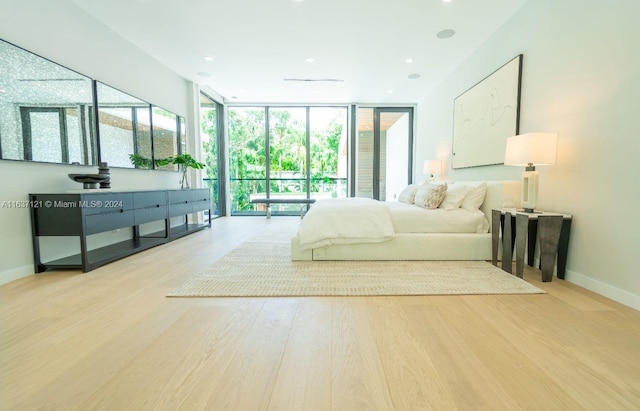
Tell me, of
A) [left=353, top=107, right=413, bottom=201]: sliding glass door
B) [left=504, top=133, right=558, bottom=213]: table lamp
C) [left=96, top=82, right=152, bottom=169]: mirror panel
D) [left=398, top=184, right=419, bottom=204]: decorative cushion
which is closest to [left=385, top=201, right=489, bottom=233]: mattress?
[left=504, top=133, right=558, bottom=213]: table lamp

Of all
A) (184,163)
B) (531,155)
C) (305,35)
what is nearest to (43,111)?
(184,163)

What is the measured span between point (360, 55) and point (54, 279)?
4.34 m

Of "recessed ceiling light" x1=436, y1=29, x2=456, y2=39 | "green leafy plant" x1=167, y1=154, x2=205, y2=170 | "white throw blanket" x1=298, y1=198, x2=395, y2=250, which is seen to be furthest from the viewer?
"green leafy plant" x1=167, y1=154, x2=205, y2=170

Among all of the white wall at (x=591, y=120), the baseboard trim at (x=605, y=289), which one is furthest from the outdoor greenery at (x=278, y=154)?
the baseboard trim at (x=605, y=289)

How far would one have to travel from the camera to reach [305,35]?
3434mm

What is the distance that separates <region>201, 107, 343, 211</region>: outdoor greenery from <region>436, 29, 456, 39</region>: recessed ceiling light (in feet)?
10.9

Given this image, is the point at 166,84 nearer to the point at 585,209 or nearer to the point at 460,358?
the point at 460,358

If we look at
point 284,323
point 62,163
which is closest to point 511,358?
point 284,323

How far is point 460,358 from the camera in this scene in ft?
4.21

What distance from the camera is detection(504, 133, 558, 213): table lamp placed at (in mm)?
2283

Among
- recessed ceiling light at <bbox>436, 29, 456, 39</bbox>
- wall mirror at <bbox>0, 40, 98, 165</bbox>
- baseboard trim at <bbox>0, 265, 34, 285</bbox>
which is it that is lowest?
baseboard trim at <bbox>0, 265, 34, 285</bbox>

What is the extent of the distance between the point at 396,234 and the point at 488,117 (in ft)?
6.66

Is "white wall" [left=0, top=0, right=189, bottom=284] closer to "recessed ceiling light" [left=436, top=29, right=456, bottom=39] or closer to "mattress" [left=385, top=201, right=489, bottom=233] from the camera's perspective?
"mattress" [left=385, top=201, right=489, bottom=233]

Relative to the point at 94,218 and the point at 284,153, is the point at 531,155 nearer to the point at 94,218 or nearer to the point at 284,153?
the point at 94,218
